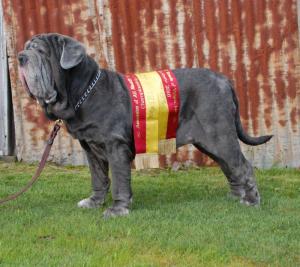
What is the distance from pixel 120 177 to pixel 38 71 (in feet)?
4.22

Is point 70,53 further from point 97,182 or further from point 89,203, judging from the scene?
point 89,203

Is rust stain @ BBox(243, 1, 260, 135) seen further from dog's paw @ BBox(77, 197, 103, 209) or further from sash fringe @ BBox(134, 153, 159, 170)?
dog's paw @ BBox(77, 197, 103, 209)

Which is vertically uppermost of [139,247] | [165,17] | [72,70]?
[165,17]

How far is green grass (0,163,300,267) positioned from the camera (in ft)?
15.5

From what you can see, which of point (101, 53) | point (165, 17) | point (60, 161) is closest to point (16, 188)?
point (60, 161)

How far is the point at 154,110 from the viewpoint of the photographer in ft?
20.2

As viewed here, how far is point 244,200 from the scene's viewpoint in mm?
6480

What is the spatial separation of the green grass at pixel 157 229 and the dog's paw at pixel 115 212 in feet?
0.27

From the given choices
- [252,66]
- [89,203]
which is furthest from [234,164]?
[252,66]

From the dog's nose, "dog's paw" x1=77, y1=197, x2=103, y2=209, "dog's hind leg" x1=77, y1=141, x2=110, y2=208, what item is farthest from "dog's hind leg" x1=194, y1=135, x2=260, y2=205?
the dog's nose

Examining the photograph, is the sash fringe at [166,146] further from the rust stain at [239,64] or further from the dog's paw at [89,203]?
the rust stain at [239,64]

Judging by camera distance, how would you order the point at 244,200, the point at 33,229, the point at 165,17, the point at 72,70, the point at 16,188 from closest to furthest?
1. the point at 33,229
2. the point at 72,70
3. the point at 244,200
4. the point at 16,188
5. the point at 165,17

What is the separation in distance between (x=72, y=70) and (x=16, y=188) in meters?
2.22

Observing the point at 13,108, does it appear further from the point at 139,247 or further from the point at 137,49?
the point at 139,247
